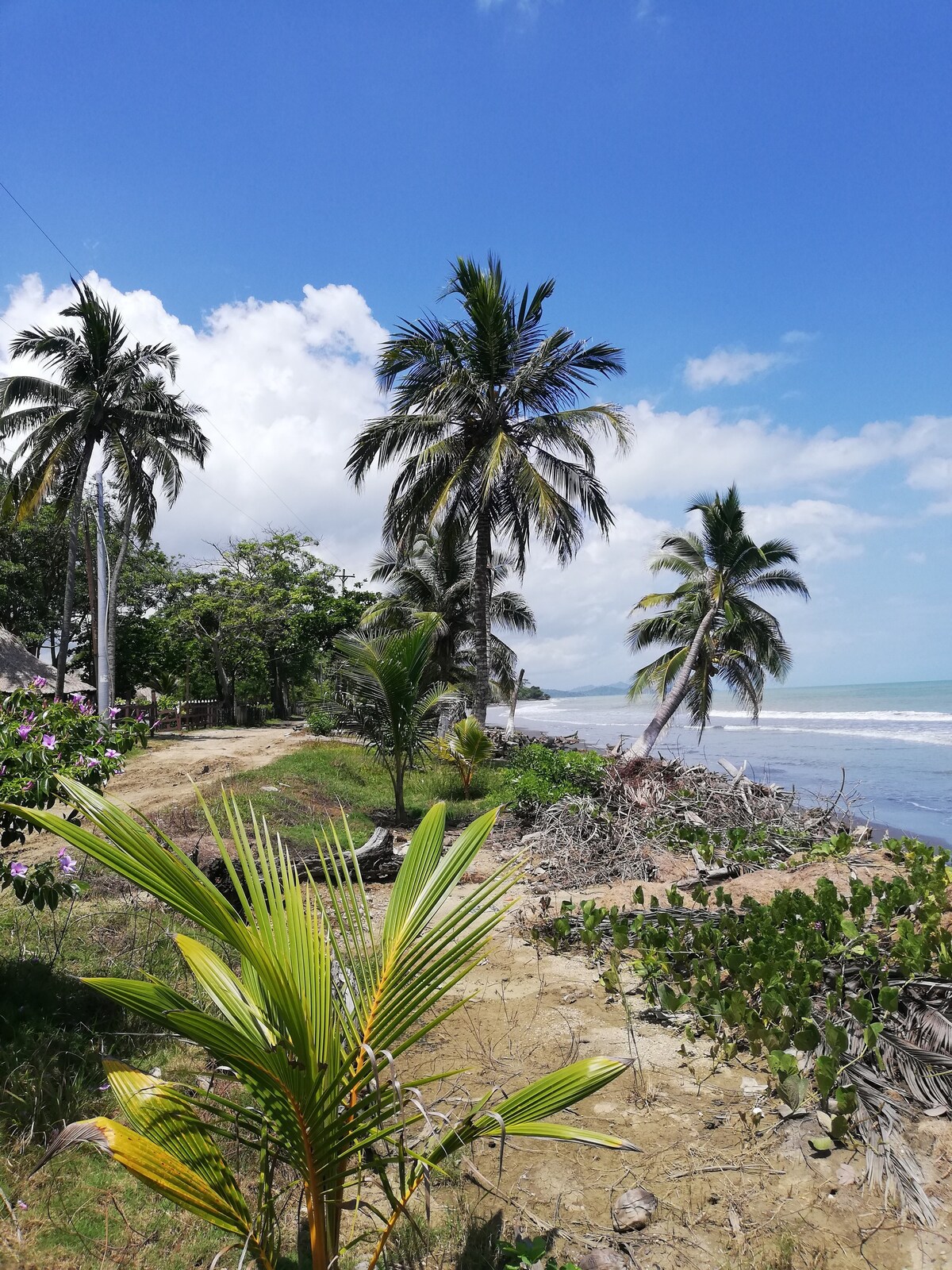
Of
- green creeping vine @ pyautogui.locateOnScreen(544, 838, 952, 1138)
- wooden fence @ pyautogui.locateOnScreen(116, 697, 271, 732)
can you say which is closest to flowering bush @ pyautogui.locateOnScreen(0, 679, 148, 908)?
green creeping vine @ pyautogui.locateOnScreen(544, 838, 952, 1138)

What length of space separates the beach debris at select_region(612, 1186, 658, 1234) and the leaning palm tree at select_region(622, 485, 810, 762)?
45.4ft

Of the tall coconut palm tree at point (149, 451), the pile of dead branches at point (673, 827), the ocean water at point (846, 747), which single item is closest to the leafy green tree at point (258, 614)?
the tall coconut palm tree at point (149, 451)

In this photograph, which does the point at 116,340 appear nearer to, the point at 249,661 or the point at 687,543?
the point at 249,661

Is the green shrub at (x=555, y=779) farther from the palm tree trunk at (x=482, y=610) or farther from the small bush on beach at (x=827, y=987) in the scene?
the small bush on beach at (x=827, y=987)

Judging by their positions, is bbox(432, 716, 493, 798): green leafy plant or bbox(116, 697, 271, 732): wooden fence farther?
bbox(116, 697, 271, 732): wooden fence

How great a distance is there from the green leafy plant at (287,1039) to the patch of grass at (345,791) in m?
6.82

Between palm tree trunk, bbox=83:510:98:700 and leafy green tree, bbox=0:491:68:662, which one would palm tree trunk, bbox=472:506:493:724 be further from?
leafy green tree, bbox=0:491:68:662

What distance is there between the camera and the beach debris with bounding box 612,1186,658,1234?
8.60 feet

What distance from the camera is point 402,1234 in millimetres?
2506

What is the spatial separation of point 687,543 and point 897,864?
1280cm

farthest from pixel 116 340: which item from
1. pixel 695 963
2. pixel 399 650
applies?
pixel 695 963

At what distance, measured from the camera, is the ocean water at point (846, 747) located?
1443cm

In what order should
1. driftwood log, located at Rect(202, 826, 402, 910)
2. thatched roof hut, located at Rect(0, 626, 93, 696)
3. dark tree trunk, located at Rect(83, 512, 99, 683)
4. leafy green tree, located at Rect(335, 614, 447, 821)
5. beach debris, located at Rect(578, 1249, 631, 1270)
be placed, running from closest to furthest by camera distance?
beach debris, located at Rect(578, 1249, 631, 1270) < driftwood log, located at Rect(202, 826, 402, 910) < leafy green tree, located at Rect(335, 614, 447, 821) < thatched roof hut, located at Rect(0, 626, 93, 696) < dark tree trunk, located at Rect(83, 512, 99, 683)

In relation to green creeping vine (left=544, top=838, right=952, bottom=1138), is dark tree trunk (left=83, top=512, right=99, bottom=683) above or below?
above
